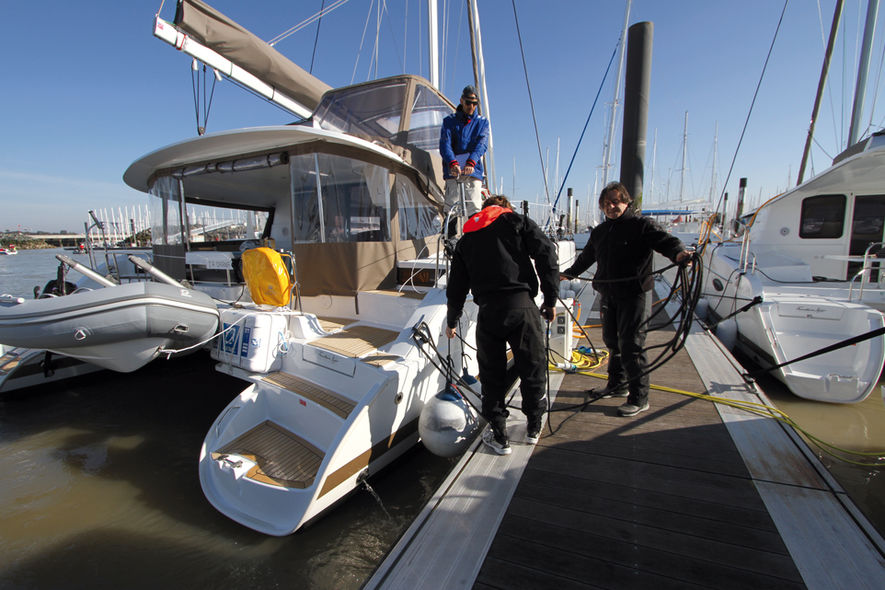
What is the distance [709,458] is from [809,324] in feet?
10.5

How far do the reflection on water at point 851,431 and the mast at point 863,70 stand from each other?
24.6 feet

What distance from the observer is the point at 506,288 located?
2.34 meters

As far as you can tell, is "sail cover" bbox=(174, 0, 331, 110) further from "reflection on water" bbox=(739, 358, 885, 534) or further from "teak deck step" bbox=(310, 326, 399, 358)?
"reflection on water" bbox=(739, 358, 885, 534)

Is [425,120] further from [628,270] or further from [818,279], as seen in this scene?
[818,279]

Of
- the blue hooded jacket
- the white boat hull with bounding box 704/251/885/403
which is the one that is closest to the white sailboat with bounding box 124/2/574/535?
the blue hooded jacket

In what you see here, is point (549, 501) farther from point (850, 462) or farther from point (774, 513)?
point (850, 462)

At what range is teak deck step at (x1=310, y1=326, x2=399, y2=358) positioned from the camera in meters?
3.43

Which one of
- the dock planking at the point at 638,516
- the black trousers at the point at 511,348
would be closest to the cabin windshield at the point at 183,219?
the black trousers at the point at 511,348

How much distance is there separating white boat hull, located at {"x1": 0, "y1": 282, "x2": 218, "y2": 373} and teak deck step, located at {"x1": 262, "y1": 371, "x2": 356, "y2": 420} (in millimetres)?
1012

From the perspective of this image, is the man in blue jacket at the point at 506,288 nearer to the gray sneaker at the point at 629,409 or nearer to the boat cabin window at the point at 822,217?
the gray sneaker at the point at 629,409

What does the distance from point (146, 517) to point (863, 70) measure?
14.6m

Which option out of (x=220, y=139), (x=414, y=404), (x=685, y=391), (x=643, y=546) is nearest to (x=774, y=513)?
(x=643, y=546)

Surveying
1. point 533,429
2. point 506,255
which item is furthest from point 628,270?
point 533,429

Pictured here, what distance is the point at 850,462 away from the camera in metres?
3.08
